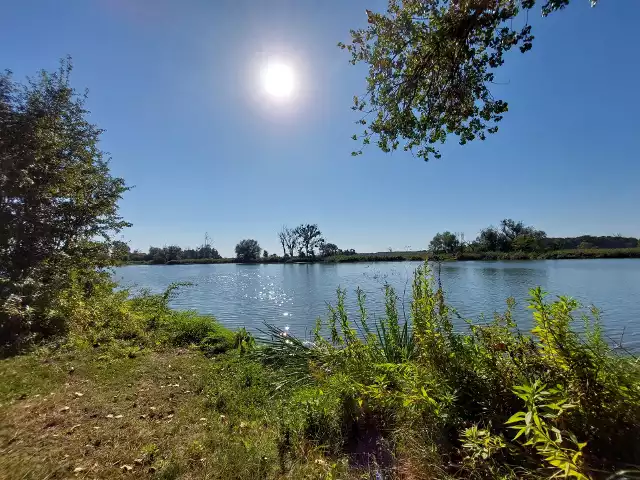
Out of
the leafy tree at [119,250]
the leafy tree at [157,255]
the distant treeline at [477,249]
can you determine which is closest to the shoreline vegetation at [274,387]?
the leafy tree at [119,250]

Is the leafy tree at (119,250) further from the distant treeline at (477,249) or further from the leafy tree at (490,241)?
the leafy tree at (490,241)

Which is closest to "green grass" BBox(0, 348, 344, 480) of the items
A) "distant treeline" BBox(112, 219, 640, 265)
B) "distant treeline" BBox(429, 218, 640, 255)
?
"distant treeline" BBox(112, 219, 640, 265)

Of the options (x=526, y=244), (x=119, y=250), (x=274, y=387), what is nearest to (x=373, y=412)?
(x=274, y=387)

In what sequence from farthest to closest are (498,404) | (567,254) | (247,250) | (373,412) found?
(247,250), (567,254), (373,412), (498,404)

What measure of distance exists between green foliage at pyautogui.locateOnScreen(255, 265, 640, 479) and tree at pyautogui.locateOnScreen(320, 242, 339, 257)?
4535 inches

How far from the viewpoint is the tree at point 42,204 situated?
824 cm

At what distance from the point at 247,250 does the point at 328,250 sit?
104 feet

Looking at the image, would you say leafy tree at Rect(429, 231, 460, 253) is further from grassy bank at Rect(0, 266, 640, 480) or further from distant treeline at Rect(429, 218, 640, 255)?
grassy bank at Rect(0, 266, 640, 480)

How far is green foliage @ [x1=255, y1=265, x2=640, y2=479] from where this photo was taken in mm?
2062

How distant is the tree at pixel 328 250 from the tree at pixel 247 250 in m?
26.1

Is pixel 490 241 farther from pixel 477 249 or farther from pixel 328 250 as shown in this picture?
pixel 328 250

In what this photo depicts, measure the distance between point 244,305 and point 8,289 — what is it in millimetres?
14286

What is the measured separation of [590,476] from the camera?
1720 mm

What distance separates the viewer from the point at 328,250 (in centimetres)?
12025
